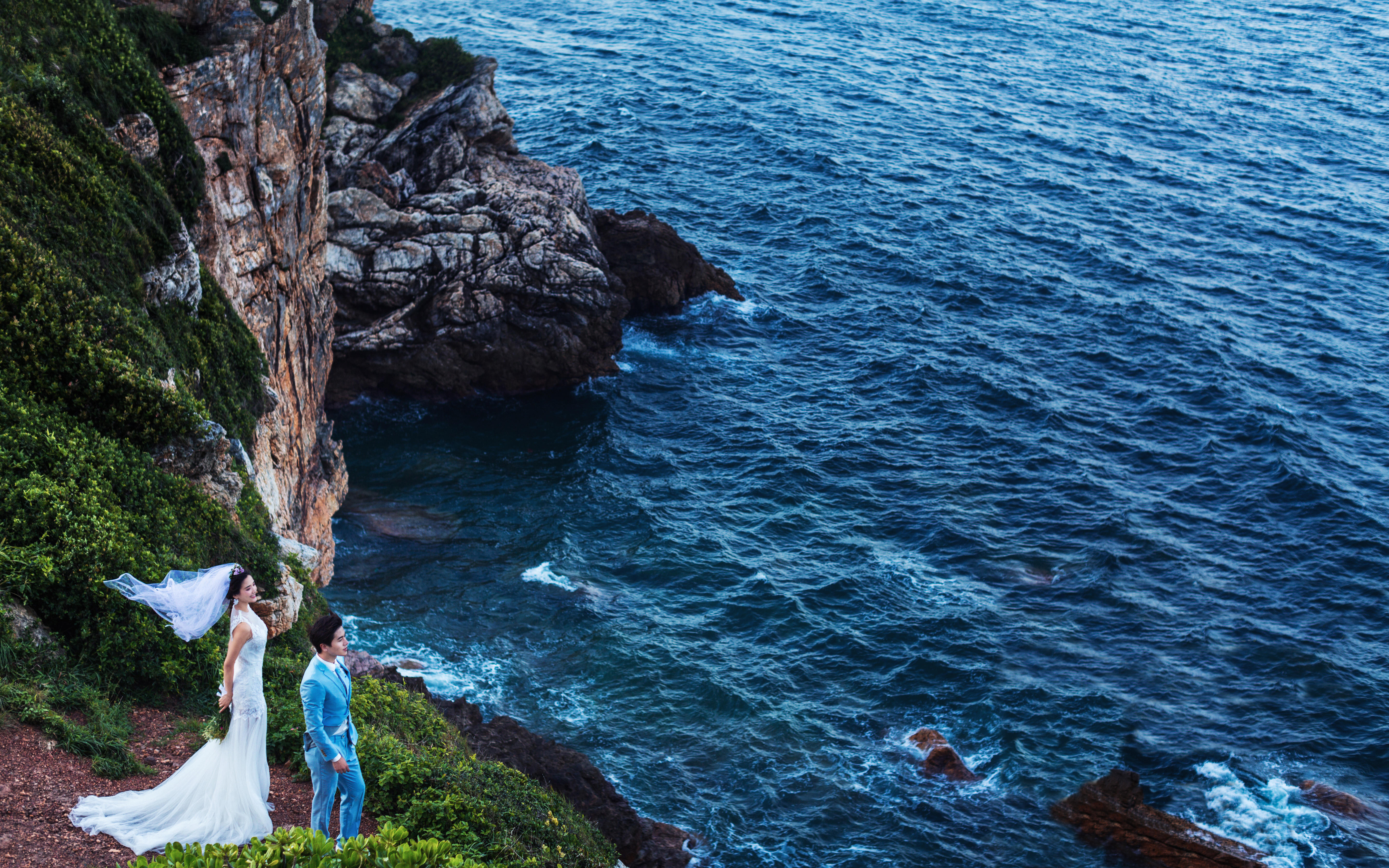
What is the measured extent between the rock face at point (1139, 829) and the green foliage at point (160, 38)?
32.7 meters

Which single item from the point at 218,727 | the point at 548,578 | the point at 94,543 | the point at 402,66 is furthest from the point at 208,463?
the point at 402,66

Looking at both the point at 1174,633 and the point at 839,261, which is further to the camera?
the point at 839,261

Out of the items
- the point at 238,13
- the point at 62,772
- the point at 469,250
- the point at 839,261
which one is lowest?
the point at 839,261

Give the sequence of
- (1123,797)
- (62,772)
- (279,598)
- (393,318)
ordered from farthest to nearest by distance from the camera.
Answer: (393,318)
(1123,797)
(279,598)
(62,772)

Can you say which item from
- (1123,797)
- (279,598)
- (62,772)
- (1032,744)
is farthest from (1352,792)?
(62,772)

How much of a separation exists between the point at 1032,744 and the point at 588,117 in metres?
57.3

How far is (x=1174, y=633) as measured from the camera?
3562 cm

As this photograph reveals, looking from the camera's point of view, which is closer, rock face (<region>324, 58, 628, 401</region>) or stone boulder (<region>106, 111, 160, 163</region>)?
stone boulder (<region>106, 111, 160, 163</region>)

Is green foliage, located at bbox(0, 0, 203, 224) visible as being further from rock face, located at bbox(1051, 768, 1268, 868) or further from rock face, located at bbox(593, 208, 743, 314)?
rock face, located at bbox(593, 208, 743, 314)

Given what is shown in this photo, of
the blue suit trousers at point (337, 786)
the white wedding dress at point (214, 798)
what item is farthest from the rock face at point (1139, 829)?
the white wedding dress at point (214, 798)

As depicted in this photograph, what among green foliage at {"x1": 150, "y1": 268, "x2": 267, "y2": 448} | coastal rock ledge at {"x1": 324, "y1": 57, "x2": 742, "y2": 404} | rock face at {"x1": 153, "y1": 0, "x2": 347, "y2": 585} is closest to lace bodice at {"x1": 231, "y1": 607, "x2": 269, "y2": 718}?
green foliage at {"x1": 150, "y1": 268, "x2": 267, "y2": 448}

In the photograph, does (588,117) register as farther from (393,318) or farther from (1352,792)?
(1352,792)

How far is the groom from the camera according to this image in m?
12.4

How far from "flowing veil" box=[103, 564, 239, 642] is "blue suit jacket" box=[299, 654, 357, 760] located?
4.74 ft
